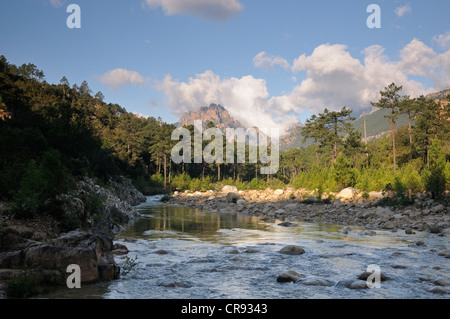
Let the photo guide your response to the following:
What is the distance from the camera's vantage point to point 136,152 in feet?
194

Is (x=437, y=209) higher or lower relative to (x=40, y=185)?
lower

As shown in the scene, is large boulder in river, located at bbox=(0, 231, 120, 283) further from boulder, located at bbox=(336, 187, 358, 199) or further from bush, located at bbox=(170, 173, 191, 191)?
bush, located at bbox=(170, 173, 191, 191)

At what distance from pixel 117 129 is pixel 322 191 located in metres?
47.5

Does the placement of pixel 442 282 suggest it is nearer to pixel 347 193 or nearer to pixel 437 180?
pixel 437 180

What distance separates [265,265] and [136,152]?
53.2 meters

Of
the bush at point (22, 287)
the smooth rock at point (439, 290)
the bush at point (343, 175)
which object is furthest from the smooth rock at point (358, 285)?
the bush at point (343, 175)

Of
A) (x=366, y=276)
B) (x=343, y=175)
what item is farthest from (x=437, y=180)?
(x=366, y=276)

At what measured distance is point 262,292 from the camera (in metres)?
6.97

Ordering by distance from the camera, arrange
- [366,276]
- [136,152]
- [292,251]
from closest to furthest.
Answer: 1. [366,276]
2. [292,251]
3. [136,152]

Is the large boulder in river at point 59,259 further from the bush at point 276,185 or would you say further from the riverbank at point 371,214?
the bush at point 276,185

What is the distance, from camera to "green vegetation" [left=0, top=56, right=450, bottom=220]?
11.8 meters

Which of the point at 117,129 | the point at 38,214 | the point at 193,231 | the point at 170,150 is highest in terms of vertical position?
the point at 117,129
